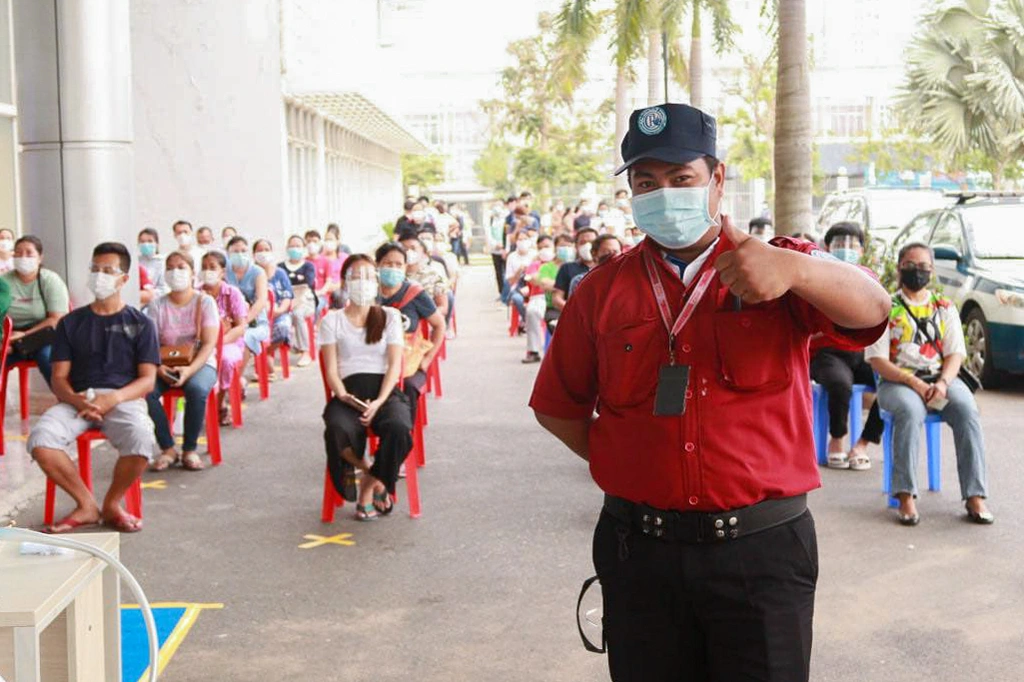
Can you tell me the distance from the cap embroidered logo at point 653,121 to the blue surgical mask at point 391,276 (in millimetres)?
7394

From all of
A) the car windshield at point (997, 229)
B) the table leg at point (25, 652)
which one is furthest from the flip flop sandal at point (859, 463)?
the table leg at point (25, 652)

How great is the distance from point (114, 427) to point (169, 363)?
6.45 ft

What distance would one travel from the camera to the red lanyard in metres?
3.44

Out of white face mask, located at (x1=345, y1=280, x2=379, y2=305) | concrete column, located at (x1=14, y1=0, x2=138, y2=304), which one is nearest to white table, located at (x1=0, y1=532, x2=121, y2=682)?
white face mask, located at (x1=345, y1=280, x2=379, y2=305)

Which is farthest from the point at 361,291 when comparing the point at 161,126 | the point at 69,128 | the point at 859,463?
the point at 161,126

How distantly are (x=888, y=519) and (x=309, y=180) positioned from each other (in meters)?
23.1

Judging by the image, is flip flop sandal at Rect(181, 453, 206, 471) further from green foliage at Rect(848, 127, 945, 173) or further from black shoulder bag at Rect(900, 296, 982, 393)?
green foliage at Rect(848, 127, 945, 173)

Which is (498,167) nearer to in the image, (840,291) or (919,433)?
(919,433)

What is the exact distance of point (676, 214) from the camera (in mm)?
3426

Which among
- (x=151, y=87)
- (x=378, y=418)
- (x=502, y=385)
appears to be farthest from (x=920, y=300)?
(x=151, y=87)

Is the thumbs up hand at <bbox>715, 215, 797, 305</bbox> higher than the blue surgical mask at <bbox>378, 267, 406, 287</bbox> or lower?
higher

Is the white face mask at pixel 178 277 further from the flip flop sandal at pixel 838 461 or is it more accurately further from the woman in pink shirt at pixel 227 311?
the flip flop sandal at pixel 838 461

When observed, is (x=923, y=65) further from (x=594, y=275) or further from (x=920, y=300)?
(x=594, y=275)

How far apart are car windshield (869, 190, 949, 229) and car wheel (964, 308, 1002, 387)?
460 cm
